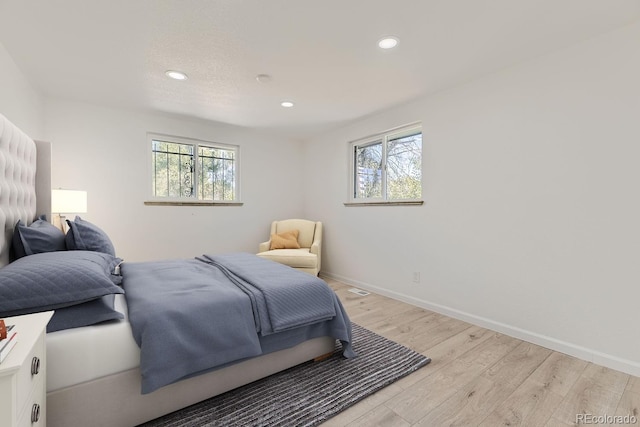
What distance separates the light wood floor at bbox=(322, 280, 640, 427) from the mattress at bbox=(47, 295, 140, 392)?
1061 mm

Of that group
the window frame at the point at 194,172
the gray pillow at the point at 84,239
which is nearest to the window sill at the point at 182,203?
the window frame at the point at 194,172

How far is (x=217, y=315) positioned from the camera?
154 centimetres

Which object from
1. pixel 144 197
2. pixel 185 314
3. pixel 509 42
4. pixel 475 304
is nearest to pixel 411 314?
pixel 475 304

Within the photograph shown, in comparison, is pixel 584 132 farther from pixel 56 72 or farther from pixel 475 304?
pixel 56 72

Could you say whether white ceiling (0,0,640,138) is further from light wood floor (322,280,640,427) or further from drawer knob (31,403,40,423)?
light wood floor (322,280,640,427)

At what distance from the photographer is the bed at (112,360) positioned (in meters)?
1.24

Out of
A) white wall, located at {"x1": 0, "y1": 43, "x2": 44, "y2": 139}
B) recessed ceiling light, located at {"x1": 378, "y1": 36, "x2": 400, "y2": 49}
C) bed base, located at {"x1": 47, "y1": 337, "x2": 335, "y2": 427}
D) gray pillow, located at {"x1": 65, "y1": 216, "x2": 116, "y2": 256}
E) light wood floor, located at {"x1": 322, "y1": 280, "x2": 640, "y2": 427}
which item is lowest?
→ light wood floor, located at {"x1": 322, "y1": 280, "x2": 640, "y2": 427}

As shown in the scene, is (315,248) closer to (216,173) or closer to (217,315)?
(216,173)

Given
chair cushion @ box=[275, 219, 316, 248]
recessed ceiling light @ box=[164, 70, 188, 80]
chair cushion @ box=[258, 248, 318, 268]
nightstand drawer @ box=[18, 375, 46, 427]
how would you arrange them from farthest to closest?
chair cushion @ box=[275, 219, 316, 248] < chair cushion @ box=[258, 248, 318, 268] < recessed ceiling light @ box=[164, 70, 188, 80] < nightstand drawer @ box=[18, 375, 46, 427]

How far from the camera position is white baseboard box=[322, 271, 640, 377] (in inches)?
76.1

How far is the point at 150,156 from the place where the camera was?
3.78m

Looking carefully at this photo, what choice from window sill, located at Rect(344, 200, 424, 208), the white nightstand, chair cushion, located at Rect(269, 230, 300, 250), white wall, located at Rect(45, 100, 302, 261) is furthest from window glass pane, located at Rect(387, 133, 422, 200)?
the white nightstand

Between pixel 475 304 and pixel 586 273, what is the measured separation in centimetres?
90

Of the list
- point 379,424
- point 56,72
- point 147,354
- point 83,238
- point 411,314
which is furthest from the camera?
point 411,314
